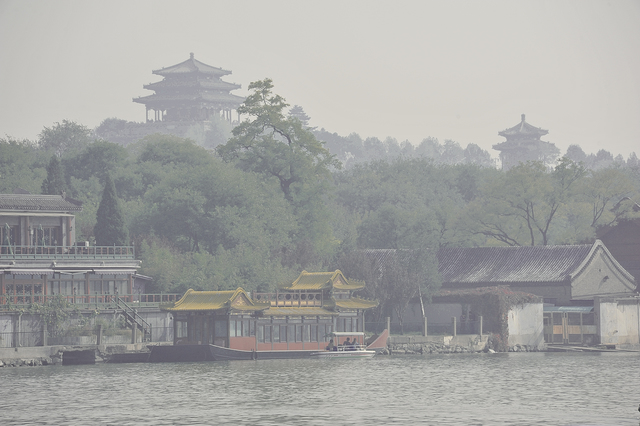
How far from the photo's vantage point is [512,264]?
93625mm

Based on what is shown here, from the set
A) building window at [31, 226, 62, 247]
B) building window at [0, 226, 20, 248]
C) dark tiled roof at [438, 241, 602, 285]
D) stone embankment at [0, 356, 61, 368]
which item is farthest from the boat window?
dark tiled roof at [438, 241, 602, 285]

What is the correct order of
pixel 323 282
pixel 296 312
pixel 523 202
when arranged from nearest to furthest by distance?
1. pixel 296 312
2. pixel 323 282
3. pixel 523 202

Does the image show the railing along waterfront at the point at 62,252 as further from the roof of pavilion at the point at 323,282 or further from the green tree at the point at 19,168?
the green tree at the point at 19,168

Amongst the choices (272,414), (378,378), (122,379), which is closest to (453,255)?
(378,378)

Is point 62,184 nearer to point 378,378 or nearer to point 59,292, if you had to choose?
point 59,292

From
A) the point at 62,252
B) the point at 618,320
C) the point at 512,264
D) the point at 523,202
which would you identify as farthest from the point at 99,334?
the point at 523,202

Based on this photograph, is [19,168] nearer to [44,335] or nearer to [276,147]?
[276,147]

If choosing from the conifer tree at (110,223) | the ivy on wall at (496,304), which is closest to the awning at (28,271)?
the conifer tree at (110,223)

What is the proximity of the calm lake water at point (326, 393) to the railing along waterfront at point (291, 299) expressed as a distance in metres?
5.99

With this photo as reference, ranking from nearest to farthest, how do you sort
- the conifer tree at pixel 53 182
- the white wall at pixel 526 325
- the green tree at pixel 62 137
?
1. the white wall at pixel 526 325
2. the conifer tree at pixel 53 182
3. the green tree at pixel 62 137

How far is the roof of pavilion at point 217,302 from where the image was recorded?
70.4m

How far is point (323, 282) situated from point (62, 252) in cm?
1858

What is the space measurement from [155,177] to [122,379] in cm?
6170

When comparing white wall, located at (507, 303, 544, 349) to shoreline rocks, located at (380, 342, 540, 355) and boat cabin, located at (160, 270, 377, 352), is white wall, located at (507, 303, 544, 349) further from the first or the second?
boat cabin, located at (160, 270, 377, 352)
